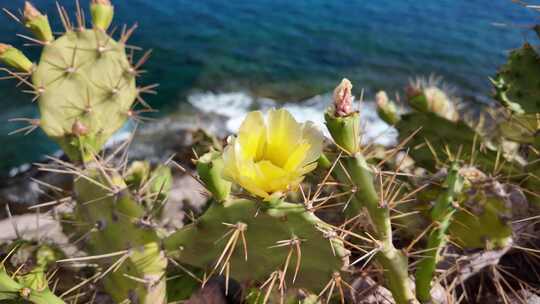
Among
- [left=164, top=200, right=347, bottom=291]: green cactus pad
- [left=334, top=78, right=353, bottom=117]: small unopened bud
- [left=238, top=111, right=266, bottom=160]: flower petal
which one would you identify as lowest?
[left=164, top=200, right=347, bottom=291]: green cactus pad

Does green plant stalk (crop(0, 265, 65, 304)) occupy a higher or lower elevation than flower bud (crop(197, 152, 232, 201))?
lower

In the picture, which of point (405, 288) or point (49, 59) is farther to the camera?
point (49, 59)

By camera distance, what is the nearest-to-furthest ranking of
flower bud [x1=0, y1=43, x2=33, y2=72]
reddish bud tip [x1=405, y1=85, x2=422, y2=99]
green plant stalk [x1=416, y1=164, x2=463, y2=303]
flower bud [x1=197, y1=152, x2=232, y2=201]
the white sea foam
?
flower bud [x1=197, y1=152, x2=232, y2=201], green plant stalk [x1=416, y1=164, x2=463, y2=303], flower bud [x1=0, y1=43, x2=33, y2=72], reddish bud tip [x1=405, y1=85, x2=422, y2=99], the white sea foam

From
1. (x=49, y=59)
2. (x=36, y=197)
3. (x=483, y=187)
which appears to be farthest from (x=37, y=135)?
(x=483, y=187)

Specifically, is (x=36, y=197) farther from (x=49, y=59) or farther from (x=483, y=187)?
(x=483, y=187)

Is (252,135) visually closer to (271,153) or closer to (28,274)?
(271,153)

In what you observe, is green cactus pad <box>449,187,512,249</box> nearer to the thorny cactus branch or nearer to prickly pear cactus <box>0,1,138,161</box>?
the thorny cactus branch

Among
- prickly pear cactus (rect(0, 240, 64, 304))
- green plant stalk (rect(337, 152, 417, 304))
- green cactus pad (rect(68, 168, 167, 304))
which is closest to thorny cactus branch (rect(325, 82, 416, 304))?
green plant stalk (rect(337, 152, 417, 304))
